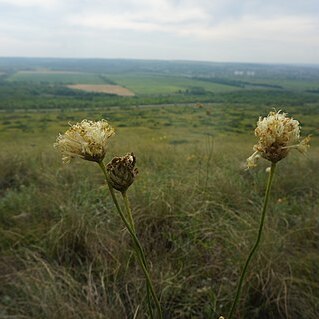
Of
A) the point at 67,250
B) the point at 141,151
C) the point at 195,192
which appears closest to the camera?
the point at 67,250

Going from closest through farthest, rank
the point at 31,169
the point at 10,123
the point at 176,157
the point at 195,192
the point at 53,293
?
the point at 53,293 → the point at 195,192 → the point at 31,169 → the point at 176,157 → the point at 10,123

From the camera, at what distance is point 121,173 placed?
84 cm

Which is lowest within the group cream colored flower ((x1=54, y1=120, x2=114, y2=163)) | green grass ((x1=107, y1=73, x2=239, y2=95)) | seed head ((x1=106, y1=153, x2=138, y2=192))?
green grass ((x1=107, y1=73, x2=239, y2=95))

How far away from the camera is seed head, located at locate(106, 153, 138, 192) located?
2.71 ft

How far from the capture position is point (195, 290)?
2850 millimetres

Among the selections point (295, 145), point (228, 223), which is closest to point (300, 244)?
point (228, 223)

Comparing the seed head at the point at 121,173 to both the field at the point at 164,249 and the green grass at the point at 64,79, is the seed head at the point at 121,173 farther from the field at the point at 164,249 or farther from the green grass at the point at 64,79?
the green grass at the point at 64,79

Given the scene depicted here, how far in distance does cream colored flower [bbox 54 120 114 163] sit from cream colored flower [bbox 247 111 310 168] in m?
0.37

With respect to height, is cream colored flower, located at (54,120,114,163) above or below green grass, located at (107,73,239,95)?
above

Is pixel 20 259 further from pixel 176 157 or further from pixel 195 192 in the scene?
pixel 176 157

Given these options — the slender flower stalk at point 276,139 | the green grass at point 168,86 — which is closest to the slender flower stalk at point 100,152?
the slender flower stalk at point 276,139

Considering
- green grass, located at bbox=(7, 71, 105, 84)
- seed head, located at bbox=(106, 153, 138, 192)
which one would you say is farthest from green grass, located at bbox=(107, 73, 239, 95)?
seed head, located at bbox=(106, 153, 138, 192)

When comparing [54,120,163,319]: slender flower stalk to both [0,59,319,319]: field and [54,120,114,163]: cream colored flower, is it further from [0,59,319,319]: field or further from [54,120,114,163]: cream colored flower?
[0,59,319,319]: field

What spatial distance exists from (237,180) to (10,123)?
3288cm
